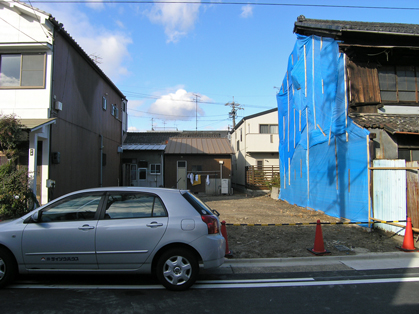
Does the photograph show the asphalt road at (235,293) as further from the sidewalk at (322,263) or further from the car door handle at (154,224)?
Answer: the car door handle at (154,224)

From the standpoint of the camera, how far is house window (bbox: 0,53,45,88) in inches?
417

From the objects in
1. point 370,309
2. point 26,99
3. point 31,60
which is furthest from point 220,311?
point 31,60

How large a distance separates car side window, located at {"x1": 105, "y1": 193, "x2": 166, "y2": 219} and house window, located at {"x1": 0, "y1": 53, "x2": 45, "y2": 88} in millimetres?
7957

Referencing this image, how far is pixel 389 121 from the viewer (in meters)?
9.50

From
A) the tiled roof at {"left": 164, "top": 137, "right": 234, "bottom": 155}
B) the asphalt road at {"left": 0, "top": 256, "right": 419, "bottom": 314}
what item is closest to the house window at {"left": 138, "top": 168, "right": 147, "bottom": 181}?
the tiled roof at {"left": 164, "top": 137, "right": 234, "bottom": 155}

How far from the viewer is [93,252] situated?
4.41 metres

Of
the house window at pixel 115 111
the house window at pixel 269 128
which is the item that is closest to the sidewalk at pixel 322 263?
the house window at pixel 115 111

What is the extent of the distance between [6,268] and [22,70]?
8626 millimetres

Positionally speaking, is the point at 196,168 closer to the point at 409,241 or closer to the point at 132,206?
the point at 409,241

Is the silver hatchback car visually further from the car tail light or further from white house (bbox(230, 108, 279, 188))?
white house (bbox(230, 108, 279, 188))

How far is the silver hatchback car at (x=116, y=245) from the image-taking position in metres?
4.39

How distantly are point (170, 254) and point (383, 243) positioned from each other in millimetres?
5627

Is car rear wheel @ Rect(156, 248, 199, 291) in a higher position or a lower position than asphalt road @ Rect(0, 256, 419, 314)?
higher

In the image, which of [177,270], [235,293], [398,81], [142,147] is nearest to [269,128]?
[142,147]
